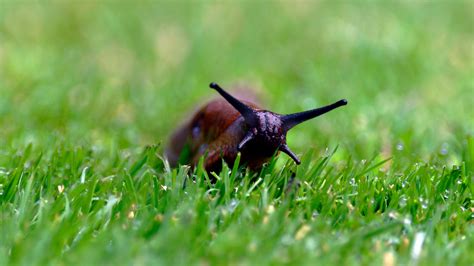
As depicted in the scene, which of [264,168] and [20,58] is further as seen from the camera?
[20,58]

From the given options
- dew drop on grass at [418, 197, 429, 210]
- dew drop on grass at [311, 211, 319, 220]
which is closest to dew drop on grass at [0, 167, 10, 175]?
dew drop on grass at [311, 211, 319, 220]

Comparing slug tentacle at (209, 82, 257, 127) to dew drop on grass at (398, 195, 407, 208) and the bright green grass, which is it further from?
dew drop on grass at (398, 195, 407, 208)

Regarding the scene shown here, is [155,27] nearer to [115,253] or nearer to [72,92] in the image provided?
[72,92]

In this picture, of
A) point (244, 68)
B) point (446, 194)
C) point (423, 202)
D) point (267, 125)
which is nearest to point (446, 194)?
point (446, 194)

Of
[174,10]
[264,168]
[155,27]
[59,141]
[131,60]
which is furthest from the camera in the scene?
[174,10]

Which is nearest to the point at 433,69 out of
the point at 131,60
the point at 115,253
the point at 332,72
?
the point at 332,72
